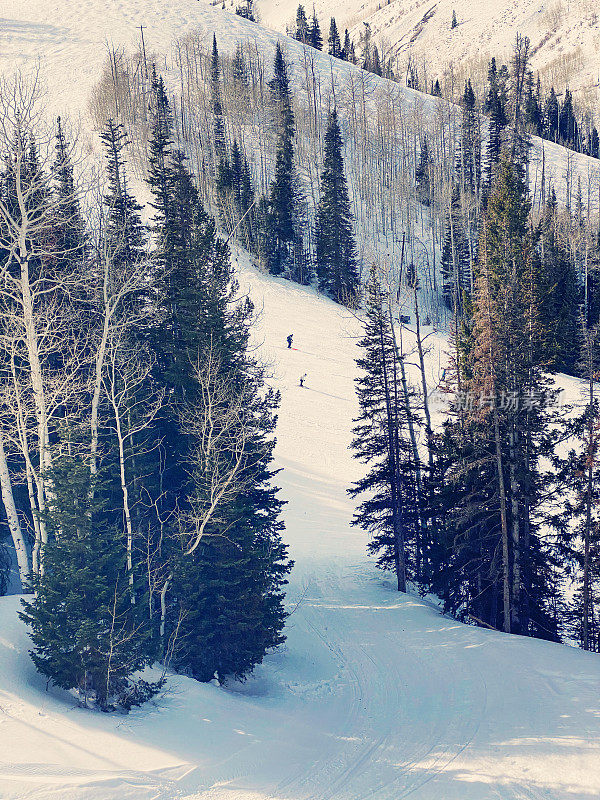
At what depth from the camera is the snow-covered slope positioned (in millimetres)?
9953

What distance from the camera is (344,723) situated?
45.3 feet

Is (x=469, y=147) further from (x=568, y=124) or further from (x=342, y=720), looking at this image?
(x=342, y=720)

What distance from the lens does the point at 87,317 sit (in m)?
19.7

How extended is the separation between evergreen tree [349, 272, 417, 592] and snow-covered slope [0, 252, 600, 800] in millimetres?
2271

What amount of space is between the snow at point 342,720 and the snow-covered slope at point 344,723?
4cm

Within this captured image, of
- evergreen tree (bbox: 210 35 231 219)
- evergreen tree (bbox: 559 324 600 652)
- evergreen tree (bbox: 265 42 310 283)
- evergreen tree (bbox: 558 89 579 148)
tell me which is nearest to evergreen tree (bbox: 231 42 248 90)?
evergreen tree (bbox: 210 35 231 219)

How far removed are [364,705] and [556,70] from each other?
203 metres

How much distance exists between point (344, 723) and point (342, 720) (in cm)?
18

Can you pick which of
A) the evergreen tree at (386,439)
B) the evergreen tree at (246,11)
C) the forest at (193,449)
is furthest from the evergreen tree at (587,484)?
the evergreen tree at (246,11)

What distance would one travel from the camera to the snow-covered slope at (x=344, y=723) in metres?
9.95

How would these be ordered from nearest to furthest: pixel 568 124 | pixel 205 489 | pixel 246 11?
pixel 205 489, pixel 568 124, pixel 246 11

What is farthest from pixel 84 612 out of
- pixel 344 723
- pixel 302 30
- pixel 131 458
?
pixel 302 30

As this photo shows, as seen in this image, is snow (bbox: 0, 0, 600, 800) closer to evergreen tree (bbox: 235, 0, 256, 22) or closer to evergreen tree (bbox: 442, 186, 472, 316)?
evergreen tree (bbox: 442, 186, 472, 316)

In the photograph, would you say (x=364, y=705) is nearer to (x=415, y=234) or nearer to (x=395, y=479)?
(x=395, y=479)
